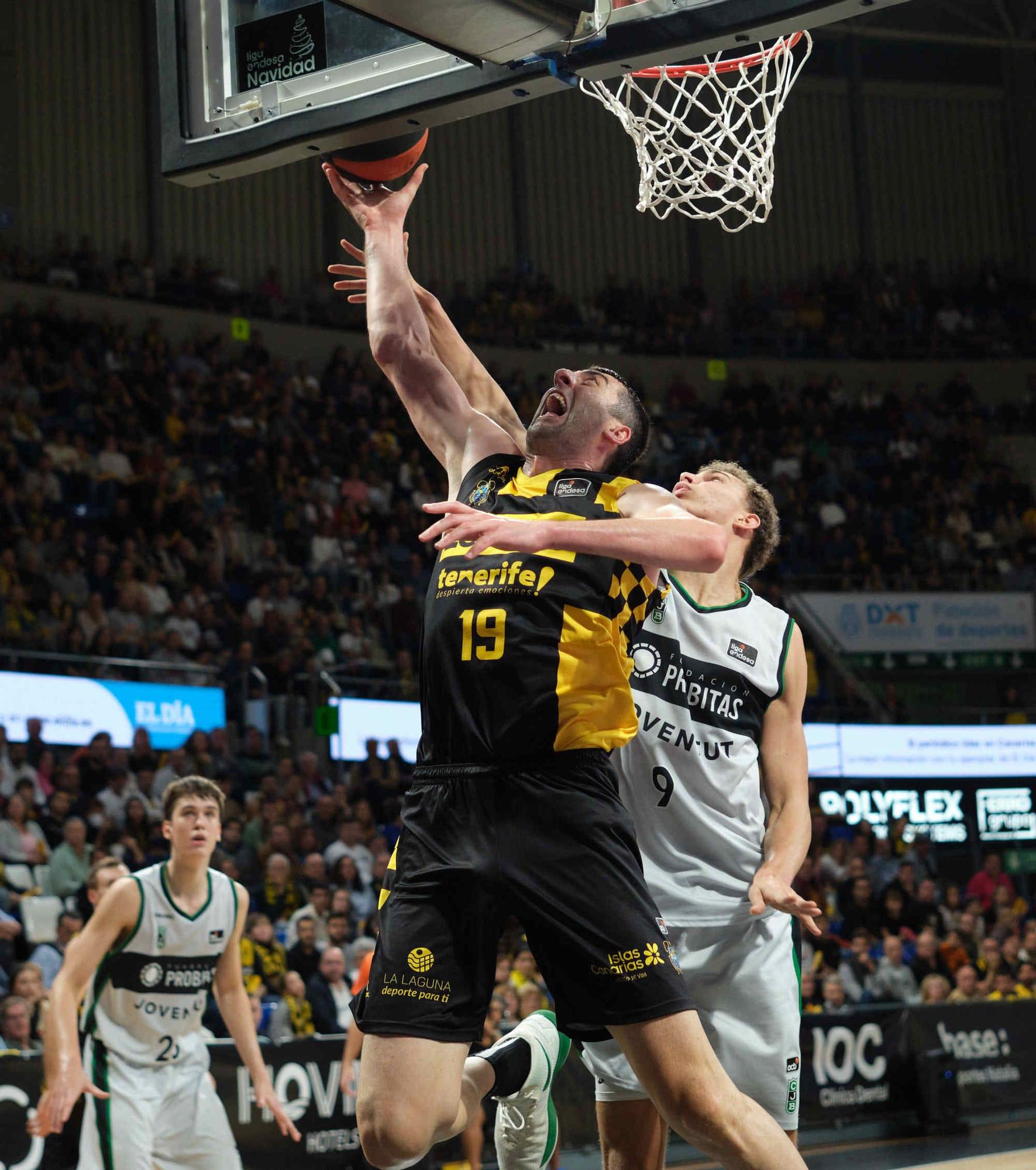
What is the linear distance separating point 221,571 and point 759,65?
10.6 meters

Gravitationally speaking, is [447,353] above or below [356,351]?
below

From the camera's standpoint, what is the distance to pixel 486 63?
163 inches

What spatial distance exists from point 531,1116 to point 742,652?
1509mm

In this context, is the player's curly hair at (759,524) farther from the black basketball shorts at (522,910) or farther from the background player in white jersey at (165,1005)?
the background player in white jersey at (165,1005)

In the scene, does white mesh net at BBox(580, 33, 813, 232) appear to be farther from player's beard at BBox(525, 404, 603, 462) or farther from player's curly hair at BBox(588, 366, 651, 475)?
player's beard at BBox(525, 404, 603, 462)

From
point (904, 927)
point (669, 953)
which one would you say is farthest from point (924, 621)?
point (669, 953)

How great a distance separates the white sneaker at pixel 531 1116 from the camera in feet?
14.4

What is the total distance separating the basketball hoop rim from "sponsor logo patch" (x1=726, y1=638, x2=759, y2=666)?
1999mm

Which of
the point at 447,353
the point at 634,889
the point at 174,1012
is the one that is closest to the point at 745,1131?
the point at 634,889

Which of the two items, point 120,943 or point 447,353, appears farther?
point 120,943

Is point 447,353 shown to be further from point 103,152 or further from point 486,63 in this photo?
point 103,152

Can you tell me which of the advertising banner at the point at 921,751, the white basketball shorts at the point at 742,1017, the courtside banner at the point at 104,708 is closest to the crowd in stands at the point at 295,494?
the courtside banner at the point at 104,708

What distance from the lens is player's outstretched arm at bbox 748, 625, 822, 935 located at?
4430mm

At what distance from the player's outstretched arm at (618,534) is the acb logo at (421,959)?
96 cm
